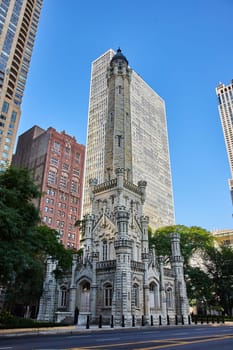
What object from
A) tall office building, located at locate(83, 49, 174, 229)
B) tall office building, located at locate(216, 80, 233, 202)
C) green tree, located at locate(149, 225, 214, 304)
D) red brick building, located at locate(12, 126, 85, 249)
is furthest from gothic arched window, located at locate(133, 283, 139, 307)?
tall office building, located at locate(216, 80, 233, 202)

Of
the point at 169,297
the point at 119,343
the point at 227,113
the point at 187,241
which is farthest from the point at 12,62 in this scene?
the point at 227,113

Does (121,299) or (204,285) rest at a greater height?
(204,285)

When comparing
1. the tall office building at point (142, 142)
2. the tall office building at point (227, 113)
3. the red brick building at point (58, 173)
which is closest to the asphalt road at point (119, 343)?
the red brick building at point (58, 173)

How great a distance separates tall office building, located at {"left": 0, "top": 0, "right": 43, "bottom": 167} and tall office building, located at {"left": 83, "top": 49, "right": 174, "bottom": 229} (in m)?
30.3

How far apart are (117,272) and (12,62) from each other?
74.2 meters

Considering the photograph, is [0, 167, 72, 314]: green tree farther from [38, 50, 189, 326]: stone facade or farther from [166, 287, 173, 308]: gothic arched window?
[166, 287, 173, 308]: gothic arched window

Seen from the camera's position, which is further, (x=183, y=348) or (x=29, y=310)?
(x=29, y=310)

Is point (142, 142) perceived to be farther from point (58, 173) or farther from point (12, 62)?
point (12, 62)

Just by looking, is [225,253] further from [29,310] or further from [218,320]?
[29,310]

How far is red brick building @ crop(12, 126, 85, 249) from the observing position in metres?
84.6

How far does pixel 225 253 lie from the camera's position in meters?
49.9

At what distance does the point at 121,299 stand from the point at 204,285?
2331 cm

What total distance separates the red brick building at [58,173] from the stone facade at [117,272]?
44.6 meters

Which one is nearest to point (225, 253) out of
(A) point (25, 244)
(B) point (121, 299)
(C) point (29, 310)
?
(B) point (121, 299)
